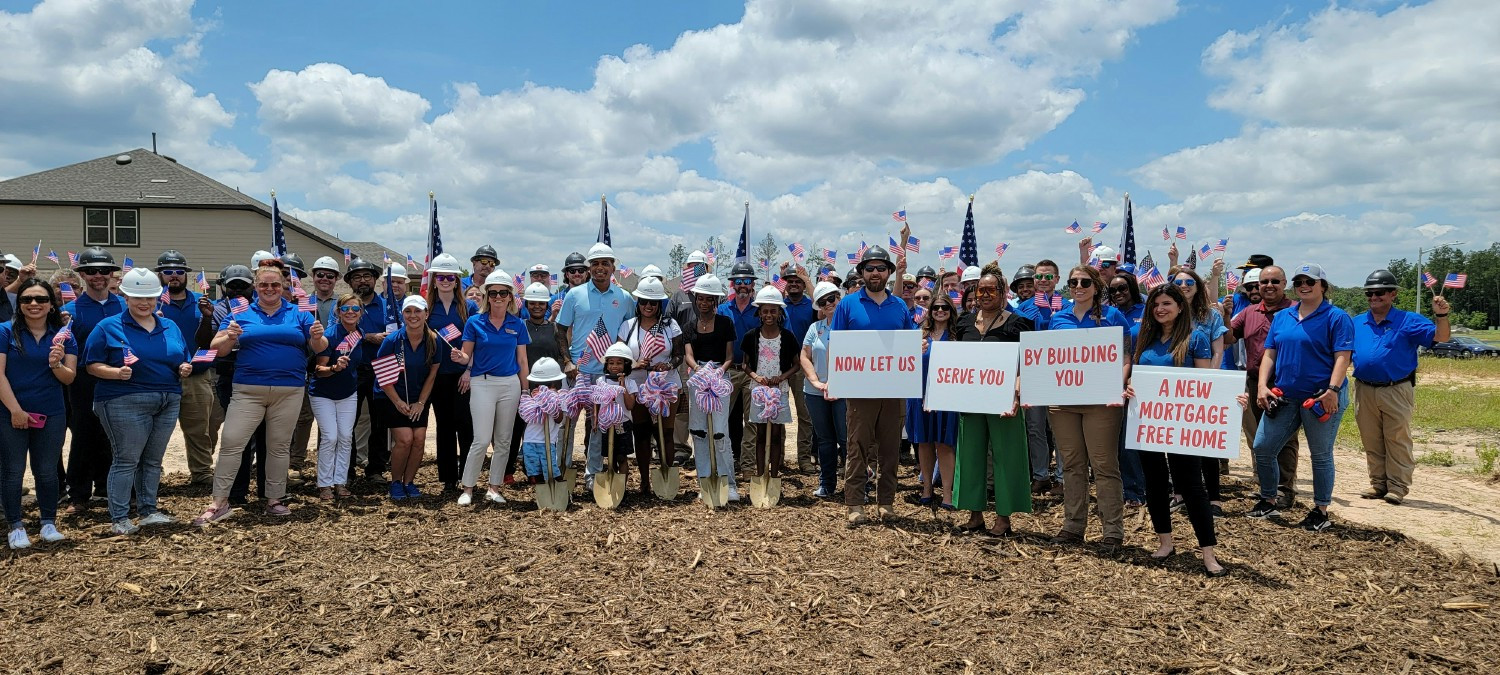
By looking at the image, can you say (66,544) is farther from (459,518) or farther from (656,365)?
(656,365)

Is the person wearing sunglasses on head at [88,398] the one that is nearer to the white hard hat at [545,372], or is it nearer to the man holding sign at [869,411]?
the white hard hat at [545,372]

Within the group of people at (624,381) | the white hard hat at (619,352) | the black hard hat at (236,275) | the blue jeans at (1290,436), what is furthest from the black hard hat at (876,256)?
the black hard hat at (236,275)

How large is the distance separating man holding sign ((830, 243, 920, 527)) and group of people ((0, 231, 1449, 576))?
0.02 metres

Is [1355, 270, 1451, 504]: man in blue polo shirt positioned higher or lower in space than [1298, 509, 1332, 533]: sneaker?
higher

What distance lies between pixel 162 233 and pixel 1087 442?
33846 mm

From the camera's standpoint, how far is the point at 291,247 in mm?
33438

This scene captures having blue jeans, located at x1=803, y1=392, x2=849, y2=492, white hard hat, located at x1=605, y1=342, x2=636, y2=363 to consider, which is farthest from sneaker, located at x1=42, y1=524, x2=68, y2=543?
blue jeans, located at x1=803, y1=392, x2=849, y2=492

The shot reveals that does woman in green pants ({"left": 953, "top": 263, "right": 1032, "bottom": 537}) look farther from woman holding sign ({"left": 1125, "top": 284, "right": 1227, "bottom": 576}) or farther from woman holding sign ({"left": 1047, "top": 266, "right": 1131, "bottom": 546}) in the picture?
woman holding sign ({"left": 1125, "top": 284, "right": 1227, "bottom": 576})

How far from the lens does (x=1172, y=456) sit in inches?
234

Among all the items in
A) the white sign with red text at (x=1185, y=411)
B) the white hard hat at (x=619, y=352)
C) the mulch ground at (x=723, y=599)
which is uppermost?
the white hard hat at (x=619, y=352)

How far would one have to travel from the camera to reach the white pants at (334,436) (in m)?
7.91

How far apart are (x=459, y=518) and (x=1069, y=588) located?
4941 mm

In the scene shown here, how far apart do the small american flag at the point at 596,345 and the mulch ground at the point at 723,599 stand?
1.59m

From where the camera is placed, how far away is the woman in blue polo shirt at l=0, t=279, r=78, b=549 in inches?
248
